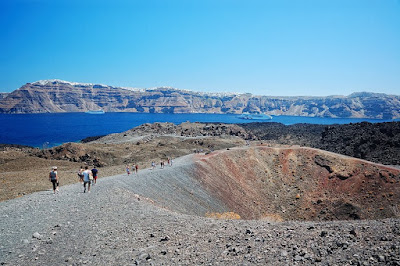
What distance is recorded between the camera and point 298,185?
38.3 m

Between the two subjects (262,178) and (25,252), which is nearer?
(25,252)

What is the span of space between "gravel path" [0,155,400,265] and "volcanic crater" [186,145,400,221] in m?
12.3

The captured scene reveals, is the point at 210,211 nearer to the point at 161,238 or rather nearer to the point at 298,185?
the point at 161,238

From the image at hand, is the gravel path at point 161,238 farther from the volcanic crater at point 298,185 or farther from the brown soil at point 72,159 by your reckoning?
the brown soil at point 72,159

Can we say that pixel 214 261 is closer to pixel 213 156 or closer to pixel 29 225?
pixel 29 225

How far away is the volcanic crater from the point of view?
31.4m

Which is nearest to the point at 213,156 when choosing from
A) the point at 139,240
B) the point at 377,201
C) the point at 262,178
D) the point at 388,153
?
the point at 262,178

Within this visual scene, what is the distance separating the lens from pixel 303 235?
455 inches

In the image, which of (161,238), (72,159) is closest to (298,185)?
(161,238)

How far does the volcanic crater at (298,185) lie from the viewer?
31.4 m

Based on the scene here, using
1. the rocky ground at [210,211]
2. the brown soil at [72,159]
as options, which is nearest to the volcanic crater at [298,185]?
the rocky ground at [210,211]

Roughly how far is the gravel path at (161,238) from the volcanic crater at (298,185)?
485 inches

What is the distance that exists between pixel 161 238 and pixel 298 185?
99.3 ft

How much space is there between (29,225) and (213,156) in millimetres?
28737
